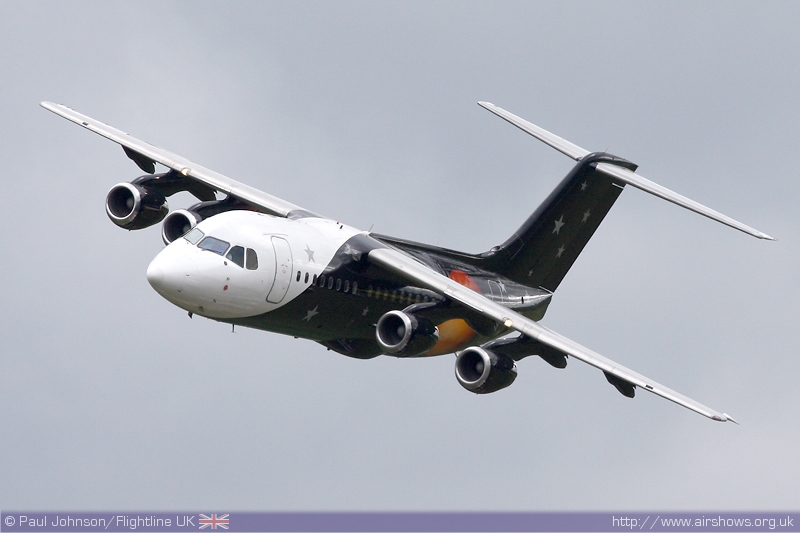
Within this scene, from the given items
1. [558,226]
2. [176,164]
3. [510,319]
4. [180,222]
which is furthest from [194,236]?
[558,226]

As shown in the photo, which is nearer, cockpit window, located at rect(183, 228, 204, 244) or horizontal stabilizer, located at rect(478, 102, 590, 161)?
cockpit window, located at rect(183, 228, 204, 244)

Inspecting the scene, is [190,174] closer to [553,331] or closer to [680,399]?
[553,331]

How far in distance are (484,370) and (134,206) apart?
35.1 ft

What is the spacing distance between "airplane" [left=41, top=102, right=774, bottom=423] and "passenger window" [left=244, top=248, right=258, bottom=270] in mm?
22

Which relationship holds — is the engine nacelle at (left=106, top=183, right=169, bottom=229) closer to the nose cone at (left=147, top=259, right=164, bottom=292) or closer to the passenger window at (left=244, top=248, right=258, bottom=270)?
the passenger window at (left=244, top=248, right=258, bottom=270)

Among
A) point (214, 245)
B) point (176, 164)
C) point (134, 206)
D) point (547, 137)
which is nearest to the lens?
point (214, 245)

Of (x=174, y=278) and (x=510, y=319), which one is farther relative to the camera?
(x=510, y=319)

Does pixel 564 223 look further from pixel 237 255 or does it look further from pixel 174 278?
pixel 174 278

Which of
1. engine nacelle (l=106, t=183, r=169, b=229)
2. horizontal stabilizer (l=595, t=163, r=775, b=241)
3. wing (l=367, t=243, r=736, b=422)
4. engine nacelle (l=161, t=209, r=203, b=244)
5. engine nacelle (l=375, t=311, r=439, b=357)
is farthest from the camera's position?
engine nacelle (l=106, t=183, r=169, b=229)

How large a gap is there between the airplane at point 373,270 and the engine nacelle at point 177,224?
2 centimetres

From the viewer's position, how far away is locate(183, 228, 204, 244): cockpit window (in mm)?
36656

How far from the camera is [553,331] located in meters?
37.3

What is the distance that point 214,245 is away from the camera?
3650 centimetres

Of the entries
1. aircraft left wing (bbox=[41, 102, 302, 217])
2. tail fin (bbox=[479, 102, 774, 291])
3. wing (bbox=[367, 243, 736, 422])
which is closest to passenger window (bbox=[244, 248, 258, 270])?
wing (bbox=[367, 243, 736, 422])
